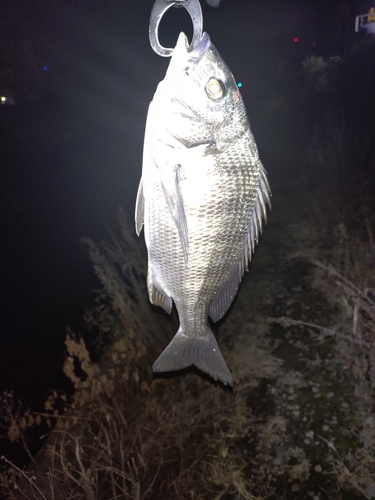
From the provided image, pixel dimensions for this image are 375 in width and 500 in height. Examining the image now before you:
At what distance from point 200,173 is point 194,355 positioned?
2.55 feet

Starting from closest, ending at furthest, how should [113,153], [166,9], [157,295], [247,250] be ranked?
[166,9] → [247,250] → [157,295] → [113,153]

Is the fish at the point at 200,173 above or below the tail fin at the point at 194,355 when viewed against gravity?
above

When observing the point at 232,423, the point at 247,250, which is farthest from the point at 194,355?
the point at 232,423

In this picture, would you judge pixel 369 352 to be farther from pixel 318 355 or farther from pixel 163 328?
pixel 163 328

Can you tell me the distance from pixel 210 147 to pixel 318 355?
10.9ft

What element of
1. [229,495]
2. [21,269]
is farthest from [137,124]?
[229,495]

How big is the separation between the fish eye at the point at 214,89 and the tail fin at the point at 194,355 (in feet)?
3.07

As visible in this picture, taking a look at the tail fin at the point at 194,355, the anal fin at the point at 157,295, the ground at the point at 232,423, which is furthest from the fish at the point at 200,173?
the ground at the point at 232,423

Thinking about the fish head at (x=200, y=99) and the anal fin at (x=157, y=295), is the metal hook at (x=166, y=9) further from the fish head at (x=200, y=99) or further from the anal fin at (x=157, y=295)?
the anal fin at (x=157, y=295)

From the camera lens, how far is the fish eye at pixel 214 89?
43.7 inches

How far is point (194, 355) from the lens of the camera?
1.40 m

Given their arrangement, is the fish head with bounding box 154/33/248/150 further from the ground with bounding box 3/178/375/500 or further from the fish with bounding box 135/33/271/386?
the ground with bounding box 3/178/375/500

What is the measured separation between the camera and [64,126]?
38.3 feet

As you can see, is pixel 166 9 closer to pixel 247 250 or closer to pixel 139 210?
pixel 139 210
